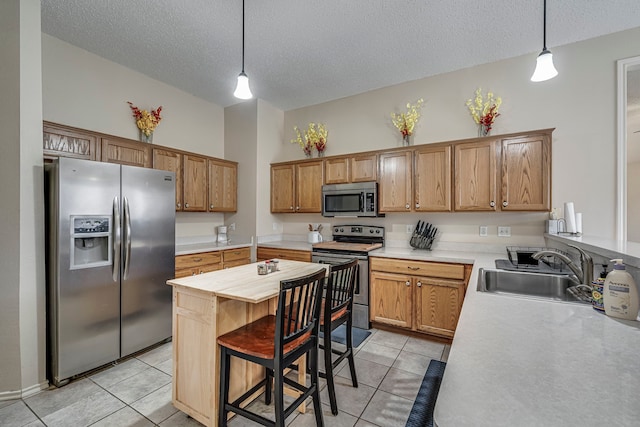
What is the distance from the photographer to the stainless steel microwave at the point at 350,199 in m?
3.54

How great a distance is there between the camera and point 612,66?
8.86 feet

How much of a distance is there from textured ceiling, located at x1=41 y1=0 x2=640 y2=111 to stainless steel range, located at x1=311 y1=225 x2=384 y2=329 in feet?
6.52

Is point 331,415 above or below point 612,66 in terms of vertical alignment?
below

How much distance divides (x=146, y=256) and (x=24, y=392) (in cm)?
119

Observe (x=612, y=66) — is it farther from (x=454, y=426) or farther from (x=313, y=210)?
(x=454, y=426)

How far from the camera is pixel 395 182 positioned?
3.43 metres

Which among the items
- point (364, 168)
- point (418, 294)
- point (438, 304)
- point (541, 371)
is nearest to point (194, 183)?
point (364, 168)

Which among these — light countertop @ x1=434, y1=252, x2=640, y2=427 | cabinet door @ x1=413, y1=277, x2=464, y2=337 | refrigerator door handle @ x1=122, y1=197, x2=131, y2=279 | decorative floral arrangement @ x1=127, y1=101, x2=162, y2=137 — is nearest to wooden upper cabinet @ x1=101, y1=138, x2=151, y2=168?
decorative floral arrangement @ x1=127, y1=101, x2=162, y2=137

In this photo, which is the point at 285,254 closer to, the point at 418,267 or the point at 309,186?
the point at 309,186

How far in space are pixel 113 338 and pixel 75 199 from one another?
1.21 meters

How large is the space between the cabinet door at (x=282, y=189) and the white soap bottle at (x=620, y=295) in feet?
11.3

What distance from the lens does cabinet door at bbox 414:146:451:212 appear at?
10.2 ft

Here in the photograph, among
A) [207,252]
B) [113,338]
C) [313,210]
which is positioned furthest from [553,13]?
[113,338]

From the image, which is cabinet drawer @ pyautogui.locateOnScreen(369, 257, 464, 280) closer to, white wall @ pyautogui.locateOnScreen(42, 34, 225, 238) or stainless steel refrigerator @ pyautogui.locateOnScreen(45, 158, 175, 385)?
stainless steel refrigerator @ pyautogui.locateOnScreen(45, 158, 175, 385)
